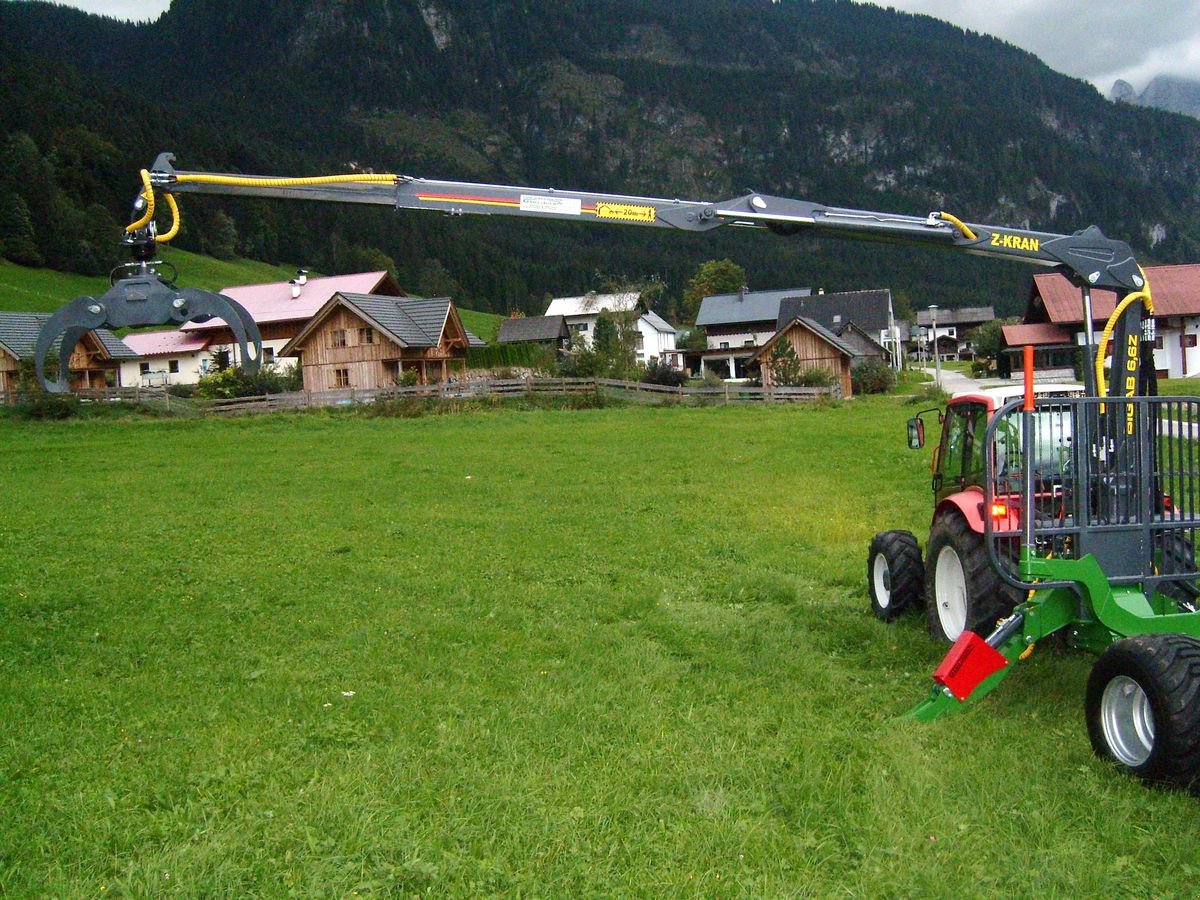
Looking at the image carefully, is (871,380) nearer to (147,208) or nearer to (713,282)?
(147,208)

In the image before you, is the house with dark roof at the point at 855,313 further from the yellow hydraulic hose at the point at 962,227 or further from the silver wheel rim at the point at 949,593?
the silver wheel rim at the point at 949,593

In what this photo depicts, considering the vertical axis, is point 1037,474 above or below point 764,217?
below

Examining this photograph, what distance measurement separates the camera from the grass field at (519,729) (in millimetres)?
4980

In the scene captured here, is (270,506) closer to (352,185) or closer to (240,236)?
(352,185)

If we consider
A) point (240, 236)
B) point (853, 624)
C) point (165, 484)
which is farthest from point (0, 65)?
point (853, 624)

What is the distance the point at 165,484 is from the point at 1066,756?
19.8 metres

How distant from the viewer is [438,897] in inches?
183

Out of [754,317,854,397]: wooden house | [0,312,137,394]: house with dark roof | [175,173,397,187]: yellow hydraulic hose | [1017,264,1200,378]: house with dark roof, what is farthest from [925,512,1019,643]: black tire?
[1017,264,1200,378]: house with dark roof

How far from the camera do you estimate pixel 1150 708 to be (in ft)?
18.9

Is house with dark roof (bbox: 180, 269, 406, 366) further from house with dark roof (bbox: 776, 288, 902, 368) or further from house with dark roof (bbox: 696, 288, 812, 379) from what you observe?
house with dark roof (bbox: 776, 288, 902, 368)

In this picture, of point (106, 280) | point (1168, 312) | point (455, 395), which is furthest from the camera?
point (106, 280)

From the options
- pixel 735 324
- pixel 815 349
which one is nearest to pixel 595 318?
pixel 735 324

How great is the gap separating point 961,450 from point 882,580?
5.21ft

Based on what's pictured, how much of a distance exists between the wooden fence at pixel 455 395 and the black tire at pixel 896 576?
107 ft
